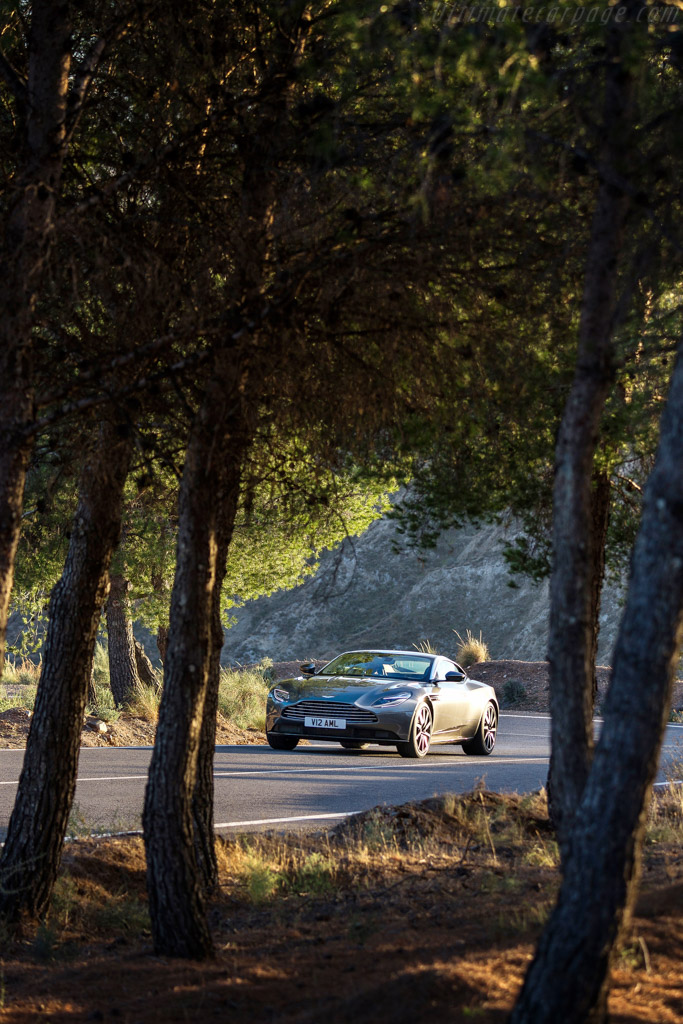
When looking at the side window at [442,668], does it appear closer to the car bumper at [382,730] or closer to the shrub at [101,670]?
the car bumper at [382,730]

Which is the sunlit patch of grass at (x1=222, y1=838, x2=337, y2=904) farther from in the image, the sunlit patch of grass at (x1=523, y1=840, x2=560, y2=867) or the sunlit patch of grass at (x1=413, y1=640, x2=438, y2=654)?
the sunlit patch of grass at (x1=413, y1=640, x2=438, y2=654)

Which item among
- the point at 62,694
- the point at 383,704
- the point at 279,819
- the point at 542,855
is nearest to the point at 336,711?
the point at 383,704

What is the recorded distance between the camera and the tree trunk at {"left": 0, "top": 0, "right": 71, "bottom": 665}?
6.12 meters

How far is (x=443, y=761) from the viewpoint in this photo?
17125 millimetres

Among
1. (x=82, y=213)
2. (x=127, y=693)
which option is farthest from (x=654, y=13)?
(x=127, y=693)

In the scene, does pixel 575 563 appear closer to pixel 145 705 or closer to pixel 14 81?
pixel 14 81

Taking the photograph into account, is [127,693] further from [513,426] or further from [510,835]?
[513,426]

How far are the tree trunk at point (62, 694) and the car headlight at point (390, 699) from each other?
30.3 ft

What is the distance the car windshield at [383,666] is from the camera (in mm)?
17375

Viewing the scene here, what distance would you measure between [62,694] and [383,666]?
35.5ft

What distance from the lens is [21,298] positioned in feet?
20.1

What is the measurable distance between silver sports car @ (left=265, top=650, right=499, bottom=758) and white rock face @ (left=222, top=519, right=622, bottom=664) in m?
44.5

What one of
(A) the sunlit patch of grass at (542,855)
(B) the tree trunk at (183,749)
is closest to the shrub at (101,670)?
(A) the sunlit patch of grass at (542,855)

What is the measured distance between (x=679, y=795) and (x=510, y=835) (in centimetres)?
322
